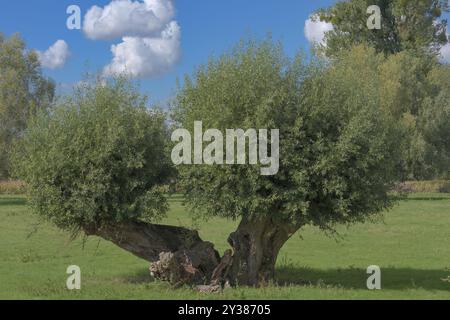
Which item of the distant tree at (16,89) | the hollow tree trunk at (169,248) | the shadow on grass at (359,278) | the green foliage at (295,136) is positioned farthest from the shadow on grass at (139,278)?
the distant tree at (16,89)

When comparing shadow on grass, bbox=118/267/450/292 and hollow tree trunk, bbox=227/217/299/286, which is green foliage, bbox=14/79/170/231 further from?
shadow on grass, bbox=118/267/450/292

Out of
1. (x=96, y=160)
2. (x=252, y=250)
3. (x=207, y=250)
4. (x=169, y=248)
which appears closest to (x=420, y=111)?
(x=252, y=250)

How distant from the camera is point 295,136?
56.2 ft

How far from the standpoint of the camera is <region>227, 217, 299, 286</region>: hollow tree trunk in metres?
18.9

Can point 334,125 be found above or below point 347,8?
below

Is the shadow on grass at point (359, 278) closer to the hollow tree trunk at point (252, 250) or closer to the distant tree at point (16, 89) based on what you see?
the hollow tree trunk at point (252, 250)

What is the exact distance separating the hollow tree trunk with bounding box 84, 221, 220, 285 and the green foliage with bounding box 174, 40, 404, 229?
1593mm

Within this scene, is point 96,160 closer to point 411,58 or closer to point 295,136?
point 295,136

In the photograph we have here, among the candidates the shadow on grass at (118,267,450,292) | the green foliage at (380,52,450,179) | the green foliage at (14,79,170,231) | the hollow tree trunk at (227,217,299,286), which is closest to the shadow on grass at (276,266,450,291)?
the shadow on grass at (118,267,450,292)

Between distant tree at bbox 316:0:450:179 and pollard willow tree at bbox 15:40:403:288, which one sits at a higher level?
distant tree at bbox 316:0:450:179
